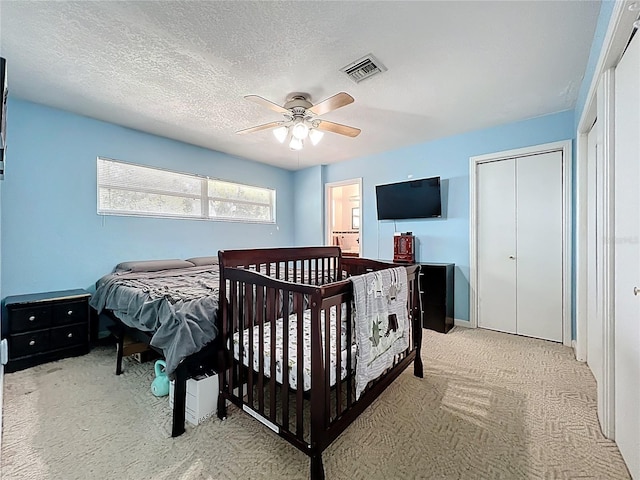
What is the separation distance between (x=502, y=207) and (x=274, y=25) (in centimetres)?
313

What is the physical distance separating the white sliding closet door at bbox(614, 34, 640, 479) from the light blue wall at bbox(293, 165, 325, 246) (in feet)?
13.0

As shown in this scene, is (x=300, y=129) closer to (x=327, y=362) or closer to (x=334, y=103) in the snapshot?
(x=334, y=103)

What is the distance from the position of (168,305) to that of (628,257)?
2.54 meters

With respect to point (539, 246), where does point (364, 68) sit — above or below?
above

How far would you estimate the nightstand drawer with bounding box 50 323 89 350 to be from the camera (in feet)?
8.54

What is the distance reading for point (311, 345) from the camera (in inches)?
49.0

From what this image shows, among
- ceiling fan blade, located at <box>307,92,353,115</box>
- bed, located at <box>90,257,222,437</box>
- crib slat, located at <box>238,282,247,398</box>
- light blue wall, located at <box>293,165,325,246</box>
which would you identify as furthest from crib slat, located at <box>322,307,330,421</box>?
light blue wall, located at <box>293,165,325,246</box>

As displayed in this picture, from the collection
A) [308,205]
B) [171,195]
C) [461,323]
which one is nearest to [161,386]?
[171,195]

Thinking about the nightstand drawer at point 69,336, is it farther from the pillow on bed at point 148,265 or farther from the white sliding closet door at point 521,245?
the white sliding closet door at point 521,245

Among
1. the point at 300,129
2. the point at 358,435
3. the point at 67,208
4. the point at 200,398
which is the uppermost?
the point at 300,129

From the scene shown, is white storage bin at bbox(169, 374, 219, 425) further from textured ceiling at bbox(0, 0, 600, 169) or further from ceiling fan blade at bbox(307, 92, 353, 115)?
textured ceiling at bbox(0, 0, 600, 169)

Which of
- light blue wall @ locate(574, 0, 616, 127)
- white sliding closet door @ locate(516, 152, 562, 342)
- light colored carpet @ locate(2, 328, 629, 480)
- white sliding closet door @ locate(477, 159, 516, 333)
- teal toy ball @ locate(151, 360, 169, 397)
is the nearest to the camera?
light colored carpet @ locate(2, 328, 629, 480)

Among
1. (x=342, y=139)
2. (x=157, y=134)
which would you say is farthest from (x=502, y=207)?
(x=157, y=134)

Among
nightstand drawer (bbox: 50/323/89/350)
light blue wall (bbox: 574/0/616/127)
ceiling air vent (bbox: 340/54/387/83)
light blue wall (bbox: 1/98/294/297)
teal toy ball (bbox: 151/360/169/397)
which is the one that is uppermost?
ceiling air vent (bbox: 340/54/387/83)
